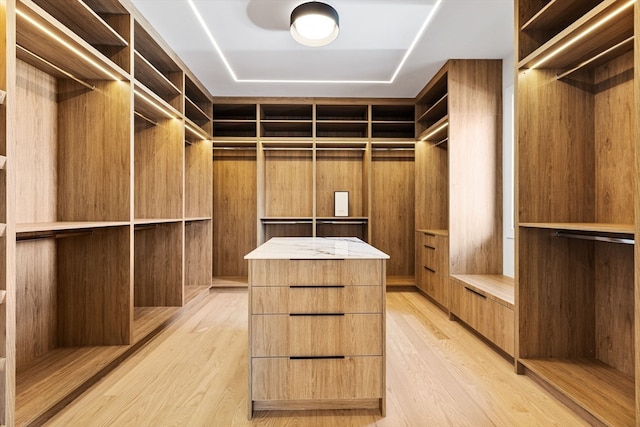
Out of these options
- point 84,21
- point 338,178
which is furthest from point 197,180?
point 84,21

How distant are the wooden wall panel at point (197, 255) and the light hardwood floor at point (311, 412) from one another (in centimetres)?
153

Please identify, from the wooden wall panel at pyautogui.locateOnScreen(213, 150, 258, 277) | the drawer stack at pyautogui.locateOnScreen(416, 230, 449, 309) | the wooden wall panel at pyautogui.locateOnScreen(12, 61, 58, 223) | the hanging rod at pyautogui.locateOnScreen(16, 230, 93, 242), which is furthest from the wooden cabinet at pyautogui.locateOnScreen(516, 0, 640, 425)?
the wooden wall panel at pyautogui.locateOnScreen(213, 150, 258, 277)

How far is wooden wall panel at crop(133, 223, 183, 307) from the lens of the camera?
3771mm

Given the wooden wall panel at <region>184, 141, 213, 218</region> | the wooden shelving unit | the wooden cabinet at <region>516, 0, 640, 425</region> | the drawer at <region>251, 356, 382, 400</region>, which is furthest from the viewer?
the wooden wall panel at <region>184, 141, 213, 218</region>

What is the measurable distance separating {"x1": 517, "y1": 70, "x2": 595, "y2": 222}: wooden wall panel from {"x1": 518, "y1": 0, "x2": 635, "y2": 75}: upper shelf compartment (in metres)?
0.14

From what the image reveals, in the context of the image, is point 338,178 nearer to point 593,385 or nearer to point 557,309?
point 557,309

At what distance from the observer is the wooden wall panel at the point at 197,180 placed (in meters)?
4.70

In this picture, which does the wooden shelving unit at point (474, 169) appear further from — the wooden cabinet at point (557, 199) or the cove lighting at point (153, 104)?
the cove lighting at point (153, 104)

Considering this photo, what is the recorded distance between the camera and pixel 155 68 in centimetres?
352

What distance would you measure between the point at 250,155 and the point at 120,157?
2.65 meters

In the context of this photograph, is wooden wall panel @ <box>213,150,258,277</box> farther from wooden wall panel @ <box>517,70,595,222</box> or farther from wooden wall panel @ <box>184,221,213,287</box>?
wooden wall panel @ <box>517,70,595,222</box>

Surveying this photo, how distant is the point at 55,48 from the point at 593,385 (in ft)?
12.3

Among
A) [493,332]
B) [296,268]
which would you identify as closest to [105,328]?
[296,268]

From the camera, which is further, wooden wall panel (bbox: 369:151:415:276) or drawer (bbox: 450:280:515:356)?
wooden wall panel (bbox: 369:151:415:276)
